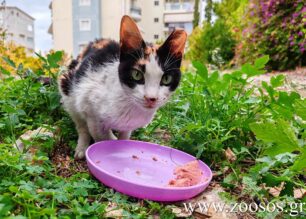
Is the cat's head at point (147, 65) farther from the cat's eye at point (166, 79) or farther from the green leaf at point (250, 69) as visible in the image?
the green leaf at point (250, 69)

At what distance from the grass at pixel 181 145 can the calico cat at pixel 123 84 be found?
0.63 feet

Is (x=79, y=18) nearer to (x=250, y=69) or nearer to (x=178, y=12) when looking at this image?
(x=178, y=12)

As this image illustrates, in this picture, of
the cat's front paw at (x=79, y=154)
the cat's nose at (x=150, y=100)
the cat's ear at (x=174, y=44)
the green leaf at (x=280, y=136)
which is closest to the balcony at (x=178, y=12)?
the cat's ear at (x=174, y=44)

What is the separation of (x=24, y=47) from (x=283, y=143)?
513cm

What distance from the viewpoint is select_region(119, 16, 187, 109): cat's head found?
1.42 meters

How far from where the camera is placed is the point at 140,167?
1537mm

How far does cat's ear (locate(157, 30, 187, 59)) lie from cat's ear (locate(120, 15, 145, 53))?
0.36ft

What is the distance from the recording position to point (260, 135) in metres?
1.02

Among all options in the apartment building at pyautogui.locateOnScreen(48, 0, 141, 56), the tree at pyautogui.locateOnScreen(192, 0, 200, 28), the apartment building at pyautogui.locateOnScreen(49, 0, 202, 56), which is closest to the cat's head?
the apartment building at pyautogui.locateOnScreen(49, 0, 202, 56)

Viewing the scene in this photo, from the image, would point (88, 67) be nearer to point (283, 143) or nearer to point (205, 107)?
point (205, 107)

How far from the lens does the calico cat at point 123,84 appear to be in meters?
1.44

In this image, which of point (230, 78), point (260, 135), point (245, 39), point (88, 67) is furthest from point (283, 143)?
point (245, 39)

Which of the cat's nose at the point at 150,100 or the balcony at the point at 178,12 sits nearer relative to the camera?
the cat's nose at the point at 150,100

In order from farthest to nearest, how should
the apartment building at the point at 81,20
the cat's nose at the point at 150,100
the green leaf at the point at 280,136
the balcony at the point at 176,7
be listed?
the balcony at the point at 176,7
the apartment building at the point at 81,20
the cat's nose at the point at 150,100
the green leaf at the point at 280,136
